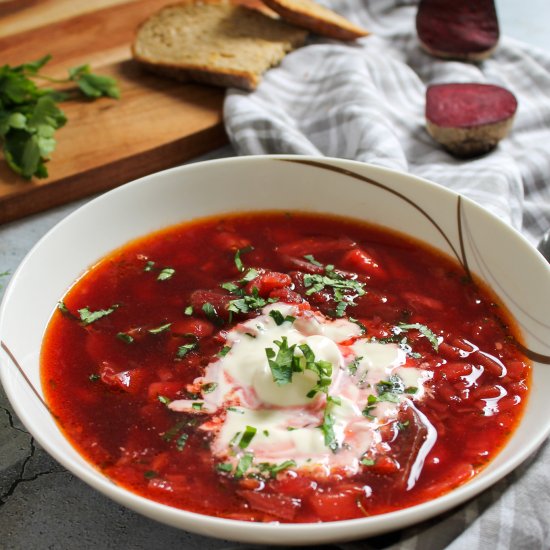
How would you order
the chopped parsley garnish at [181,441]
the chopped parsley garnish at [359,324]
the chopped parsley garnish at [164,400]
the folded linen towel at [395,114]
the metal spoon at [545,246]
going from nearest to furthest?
the chopped parsley garnish at [181,441] → the chopped parsley garnish at [164,400] → the chopped parsley garnish at [359,324] → the metal spoon at [545,246] → the folded linen towel at [395,114]

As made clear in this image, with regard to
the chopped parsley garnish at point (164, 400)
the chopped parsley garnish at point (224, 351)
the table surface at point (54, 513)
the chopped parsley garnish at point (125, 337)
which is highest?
the chopped parsley garnish at point (224, 351)

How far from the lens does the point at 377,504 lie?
2.54m

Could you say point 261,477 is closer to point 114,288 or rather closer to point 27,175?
point 114,288

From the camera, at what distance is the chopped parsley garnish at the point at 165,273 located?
3.49 metres

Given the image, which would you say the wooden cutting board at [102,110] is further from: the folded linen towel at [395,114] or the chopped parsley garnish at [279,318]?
the chopped parsley garnish at [279,318]

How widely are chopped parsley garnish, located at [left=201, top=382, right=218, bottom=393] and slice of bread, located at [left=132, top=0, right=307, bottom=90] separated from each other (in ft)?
8.11

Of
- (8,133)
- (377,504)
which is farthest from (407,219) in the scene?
(8,133)

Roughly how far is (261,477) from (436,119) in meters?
2.65

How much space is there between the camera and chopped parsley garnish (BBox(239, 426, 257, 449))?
2.66 meters

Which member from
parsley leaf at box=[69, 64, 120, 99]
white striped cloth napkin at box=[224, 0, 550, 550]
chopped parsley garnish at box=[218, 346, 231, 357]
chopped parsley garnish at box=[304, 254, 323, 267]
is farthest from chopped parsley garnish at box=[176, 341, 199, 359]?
parsley leaf at box=[69, 64, 120, 99]

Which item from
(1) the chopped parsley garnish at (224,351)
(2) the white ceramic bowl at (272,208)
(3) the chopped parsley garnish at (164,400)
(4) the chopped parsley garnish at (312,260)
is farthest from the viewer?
(4) the chopped parsley garnish at (312,260)

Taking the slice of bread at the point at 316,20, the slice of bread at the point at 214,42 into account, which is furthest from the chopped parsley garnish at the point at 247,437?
the slice of bread at the point at 316,20

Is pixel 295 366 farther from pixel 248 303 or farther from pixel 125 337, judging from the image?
pixel 125 337

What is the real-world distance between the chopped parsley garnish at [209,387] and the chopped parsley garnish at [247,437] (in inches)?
10.7
